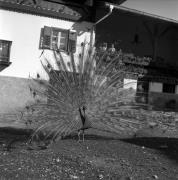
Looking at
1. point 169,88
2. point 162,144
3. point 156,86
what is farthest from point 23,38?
point 162,144

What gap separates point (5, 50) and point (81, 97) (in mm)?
10986

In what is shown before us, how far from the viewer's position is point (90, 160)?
586cm

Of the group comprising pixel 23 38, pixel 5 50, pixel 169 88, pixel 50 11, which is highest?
pixel 50 11

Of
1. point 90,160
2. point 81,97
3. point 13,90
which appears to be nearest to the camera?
point 90,160

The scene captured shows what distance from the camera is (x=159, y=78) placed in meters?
21.8

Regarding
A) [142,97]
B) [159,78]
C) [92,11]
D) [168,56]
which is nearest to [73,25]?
[92,11]

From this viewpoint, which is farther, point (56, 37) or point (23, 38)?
point (56, 37)

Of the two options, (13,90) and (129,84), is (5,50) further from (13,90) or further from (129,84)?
(129,84)

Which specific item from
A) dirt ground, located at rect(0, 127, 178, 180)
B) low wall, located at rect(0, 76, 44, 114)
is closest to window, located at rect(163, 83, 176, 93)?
low wall, located at rect(0, 76, 44, 114)

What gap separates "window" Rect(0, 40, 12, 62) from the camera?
16625 millimetres

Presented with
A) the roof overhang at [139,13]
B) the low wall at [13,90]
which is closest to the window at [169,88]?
the roof overhang at [139,13]

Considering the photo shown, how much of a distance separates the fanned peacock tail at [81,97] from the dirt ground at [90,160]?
0.33 meters

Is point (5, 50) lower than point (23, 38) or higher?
lower

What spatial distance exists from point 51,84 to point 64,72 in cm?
27
